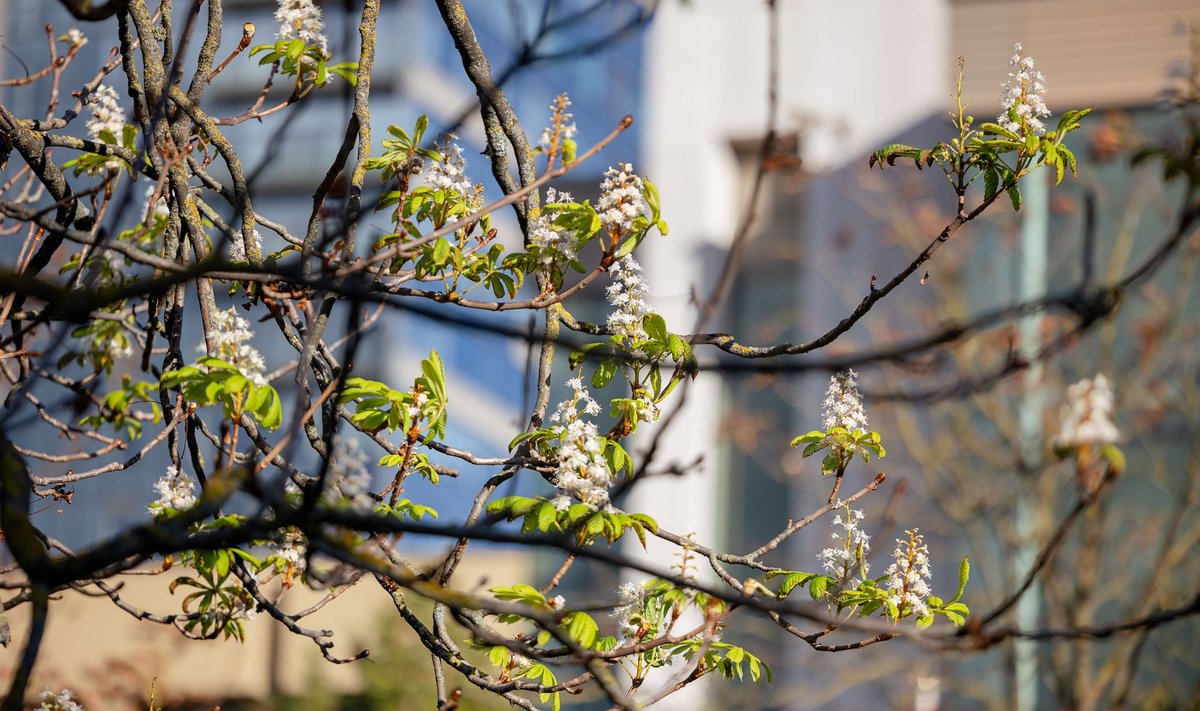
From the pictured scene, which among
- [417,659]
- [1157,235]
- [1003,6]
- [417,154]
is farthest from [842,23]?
[417,154]

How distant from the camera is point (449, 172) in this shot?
8.52 ft

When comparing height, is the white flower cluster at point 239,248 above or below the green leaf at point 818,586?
above

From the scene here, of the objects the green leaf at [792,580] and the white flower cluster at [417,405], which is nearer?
the green leaf at [792,580]

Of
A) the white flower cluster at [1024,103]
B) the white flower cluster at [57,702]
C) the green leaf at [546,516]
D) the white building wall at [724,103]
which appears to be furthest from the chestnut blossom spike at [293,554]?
the white building wall at [724,103]

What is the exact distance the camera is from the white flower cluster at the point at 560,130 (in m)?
2.54

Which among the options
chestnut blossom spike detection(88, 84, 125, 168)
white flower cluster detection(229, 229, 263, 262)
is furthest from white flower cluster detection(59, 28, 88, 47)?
white flower cluster detection(229, 229, 263, 262)

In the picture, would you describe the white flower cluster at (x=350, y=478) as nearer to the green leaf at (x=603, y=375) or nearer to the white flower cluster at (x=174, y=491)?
the white flower cluster at (x=174, y=491)

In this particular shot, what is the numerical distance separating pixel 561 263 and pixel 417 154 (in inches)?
14.1

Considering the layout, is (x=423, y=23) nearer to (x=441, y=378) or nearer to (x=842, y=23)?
(x=842, y=23)

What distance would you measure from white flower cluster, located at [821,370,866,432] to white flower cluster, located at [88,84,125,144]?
173 centimetres

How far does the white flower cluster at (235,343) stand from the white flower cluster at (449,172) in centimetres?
46

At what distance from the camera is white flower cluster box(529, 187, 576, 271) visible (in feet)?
8.14

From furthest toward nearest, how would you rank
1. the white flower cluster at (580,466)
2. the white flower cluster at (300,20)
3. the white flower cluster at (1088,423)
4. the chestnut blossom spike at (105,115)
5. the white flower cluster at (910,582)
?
the chestnut blossom spike at (105,115) < the white flower cluster at (300,20) < the white flower cluster at (910,582) < the white flower cluster at (580,466) < the white flower cluster at (1088,423)

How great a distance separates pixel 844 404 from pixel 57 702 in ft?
5.49
